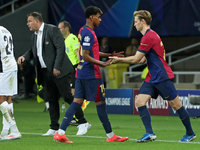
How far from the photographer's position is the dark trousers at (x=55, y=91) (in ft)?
27.4

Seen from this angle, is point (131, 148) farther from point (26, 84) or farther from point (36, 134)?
point (26, 84)

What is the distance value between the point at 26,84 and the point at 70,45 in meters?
9.64

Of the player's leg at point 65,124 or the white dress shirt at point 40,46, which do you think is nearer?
the player's leg at point 65,124

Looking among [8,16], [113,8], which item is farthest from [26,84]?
[113,8]

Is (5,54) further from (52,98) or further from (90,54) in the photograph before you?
(90,54)

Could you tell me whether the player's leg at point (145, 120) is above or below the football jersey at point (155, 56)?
below

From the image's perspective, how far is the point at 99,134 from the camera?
868 cm

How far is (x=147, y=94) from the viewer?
23.6 ft

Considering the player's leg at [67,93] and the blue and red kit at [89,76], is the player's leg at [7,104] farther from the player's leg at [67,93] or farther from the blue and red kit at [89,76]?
the blue and red kit at [89,76]

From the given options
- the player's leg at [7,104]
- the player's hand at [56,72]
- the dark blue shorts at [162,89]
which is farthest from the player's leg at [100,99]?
the player's leg at [7,104]

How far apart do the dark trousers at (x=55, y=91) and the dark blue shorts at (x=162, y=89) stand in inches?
68.7

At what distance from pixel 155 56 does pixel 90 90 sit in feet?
3.77

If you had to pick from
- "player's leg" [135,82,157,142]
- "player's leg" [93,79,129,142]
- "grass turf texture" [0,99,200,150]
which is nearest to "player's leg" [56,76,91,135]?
"grass turf texture" [0,99,200,150]

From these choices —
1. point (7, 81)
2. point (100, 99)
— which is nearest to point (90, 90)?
point (100, 99)
